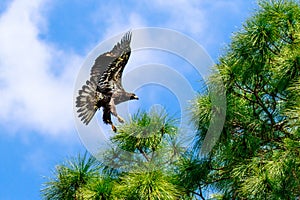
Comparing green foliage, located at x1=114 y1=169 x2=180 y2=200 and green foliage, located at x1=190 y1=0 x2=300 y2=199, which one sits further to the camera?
green foliage, located at x1=190 y1=0 x2=300 y2=199

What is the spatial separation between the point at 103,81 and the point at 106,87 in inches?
1.0

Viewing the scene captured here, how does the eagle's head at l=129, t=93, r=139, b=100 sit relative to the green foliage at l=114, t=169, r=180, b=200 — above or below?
above

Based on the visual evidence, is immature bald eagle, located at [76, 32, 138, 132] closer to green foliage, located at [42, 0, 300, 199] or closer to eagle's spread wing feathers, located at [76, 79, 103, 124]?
eagle's spread wing feathers, located at [76, 79, 103, 124]

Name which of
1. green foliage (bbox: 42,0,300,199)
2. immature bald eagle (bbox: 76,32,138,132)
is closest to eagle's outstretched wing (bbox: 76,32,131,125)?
immature bald eagle (bbox: 76,32,138,132)

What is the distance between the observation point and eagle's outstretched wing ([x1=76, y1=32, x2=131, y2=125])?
7.93 ft

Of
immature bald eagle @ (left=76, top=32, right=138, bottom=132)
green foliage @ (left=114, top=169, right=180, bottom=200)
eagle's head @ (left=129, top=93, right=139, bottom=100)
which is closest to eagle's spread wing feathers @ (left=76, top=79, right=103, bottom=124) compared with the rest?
immature bald eagle @ (left=76, top=32, right=138, bottom=132)

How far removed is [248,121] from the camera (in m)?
2.56

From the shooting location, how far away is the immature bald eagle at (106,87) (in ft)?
7.93

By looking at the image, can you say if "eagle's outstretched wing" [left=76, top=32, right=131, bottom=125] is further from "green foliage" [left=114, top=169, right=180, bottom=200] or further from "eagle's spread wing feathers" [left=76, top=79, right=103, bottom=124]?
"green foliage" [left=114, top=169, right=180, bottom=200]

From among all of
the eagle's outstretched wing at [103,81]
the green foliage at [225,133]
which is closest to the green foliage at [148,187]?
the green foliage at [225,133]

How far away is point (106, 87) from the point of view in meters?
2.42

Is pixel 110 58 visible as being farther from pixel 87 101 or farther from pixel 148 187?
pixel 148 187

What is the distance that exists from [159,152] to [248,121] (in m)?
0.36

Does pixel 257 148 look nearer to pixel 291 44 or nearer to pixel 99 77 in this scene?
pixel 291 44
